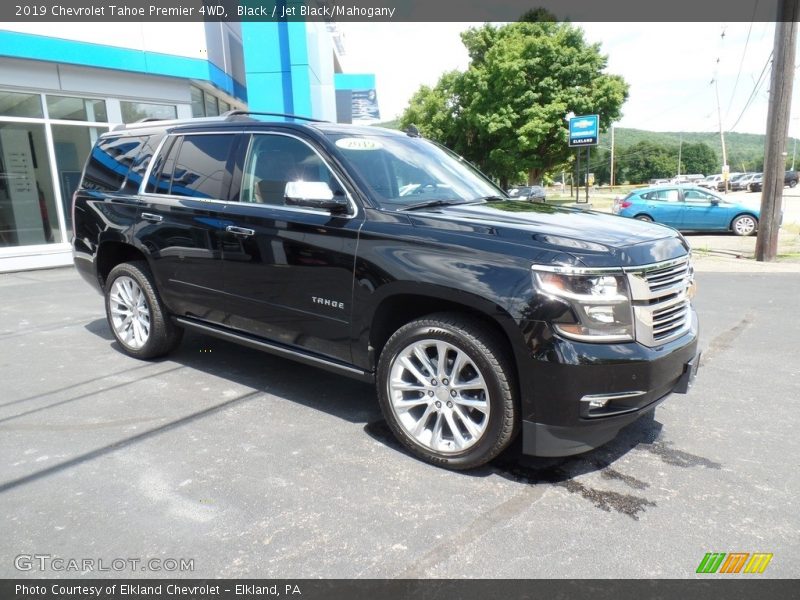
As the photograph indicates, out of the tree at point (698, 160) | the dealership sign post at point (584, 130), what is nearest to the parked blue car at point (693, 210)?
the dealership sign post at point (584, 130)

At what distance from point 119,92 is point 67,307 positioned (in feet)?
21.4

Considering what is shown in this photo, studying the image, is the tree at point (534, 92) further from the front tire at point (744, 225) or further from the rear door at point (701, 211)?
the front tire at point (744, 225)

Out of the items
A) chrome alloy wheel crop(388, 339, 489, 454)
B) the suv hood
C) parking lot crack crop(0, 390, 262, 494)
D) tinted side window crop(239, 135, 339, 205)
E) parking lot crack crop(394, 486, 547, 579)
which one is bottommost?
parking lot crack crop(394, 486, 547, 579)

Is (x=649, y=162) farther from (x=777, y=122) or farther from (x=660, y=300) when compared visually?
(x=660, y=300)

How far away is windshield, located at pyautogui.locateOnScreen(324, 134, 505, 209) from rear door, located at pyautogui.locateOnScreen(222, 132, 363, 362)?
200 millimetres

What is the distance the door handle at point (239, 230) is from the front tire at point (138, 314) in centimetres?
118

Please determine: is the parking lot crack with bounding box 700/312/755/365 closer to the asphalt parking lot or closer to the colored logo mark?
the asphalt parking lot

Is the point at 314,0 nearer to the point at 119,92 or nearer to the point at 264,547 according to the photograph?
the point at 119,92

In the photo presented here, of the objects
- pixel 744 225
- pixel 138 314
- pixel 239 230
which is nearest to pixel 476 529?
pixel 239 230

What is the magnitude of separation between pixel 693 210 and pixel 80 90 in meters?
16.1

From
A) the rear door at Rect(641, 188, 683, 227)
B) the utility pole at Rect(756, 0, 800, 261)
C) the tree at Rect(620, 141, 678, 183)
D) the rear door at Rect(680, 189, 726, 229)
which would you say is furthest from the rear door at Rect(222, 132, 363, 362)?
the tree at Rect(620, 141, 678, 183)

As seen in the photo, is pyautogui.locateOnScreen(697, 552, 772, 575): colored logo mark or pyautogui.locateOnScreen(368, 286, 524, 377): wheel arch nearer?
pyautogui.locateOnScreen(697, 552, 772, 575): colored logo mark

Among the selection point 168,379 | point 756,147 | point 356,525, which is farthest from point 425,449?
point 756,147

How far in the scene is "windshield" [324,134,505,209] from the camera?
3691 millimetres
